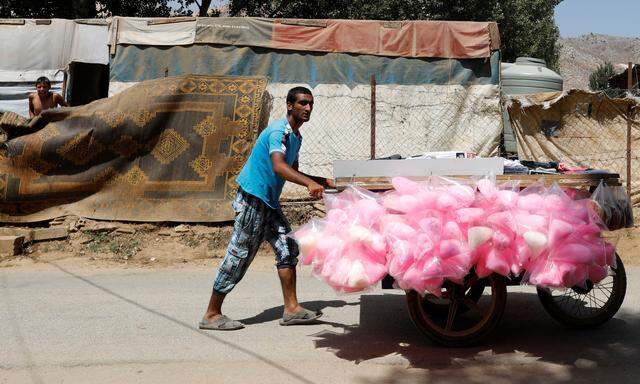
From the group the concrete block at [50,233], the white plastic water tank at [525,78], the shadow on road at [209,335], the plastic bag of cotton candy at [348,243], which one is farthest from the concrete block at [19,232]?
the white plastic water tank at [525,78]

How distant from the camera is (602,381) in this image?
3779mm

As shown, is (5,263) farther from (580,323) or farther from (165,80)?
(580,323)

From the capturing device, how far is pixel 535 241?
3.86 m

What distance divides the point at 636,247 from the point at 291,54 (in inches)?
259

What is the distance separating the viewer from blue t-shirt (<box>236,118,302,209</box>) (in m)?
4.70

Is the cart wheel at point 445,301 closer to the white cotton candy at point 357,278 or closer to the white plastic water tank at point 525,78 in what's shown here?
the white cotton candy at point 357,278

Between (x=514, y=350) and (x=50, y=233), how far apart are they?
6.45 m

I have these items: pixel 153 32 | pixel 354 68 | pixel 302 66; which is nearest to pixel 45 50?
pixel 153 32

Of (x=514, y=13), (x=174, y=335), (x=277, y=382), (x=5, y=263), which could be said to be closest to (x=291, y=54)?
(x=5, y=263)

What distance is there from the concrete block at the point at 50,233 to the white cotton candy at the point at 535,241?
21.6 feet

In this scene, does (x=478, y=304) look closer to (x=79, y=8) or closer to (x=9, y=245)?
(x=9, y=245)

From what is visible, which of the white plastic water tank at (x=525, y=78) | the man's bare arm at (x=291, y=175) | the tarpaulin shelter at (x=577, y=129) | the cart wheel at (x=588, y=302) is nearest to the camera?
the man's bare arm at (x=291, y=175)

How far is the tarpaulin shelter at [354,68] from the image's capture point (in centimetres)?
1164

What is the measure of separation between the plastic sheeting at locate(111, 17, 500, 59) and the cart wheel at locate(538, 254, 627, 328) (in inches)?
290
